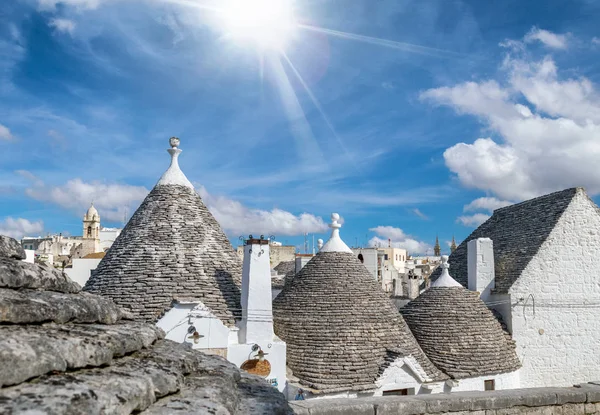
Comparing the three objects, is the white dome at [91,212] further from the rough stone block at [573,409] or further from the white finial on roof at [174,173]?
the rough stone block at [573,409]

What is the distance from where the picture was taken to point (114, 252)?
478 inches

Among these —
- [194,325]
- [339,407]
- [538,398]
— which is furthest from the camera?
[194,325]

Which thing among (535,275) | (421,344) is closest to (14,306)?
(421,344)

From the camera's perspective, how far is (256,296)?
1098 cm

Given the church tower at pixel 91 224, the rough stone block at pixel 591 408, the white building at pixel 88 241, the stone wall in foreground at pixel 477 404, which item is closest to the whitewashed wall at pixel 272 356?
the stone wall in foreground at pixel 477 404

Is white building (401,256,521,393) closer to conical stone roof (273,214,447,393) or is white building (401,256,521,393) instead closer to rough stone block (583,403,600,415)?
conical stone roof (273,214,447,393)

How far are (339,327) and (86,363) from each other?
10.3 m

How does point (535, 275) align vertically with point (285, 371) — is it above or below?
above

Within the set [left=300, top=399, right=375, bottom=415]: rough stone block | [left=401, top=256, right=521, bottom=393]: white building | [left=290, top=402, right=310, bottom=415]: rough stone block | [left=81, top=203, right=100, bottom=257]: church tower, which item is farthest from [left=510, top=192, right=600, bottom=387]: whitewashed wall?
[left=81, top=203, right=100, bottom=257]: church tower

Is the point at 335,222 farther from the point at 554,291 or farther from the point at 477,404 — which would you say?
the point at 477,404

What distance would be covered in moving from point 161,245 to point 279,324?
11.7 feet

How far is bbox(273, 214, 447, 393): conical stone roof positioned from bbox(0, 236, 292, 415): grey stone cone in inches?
323

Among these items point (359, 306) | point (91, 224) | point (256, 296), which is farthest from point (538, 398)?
point (91, 224)

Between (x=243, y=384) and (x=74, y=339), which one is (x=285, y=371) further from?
(x=74, y=339)
